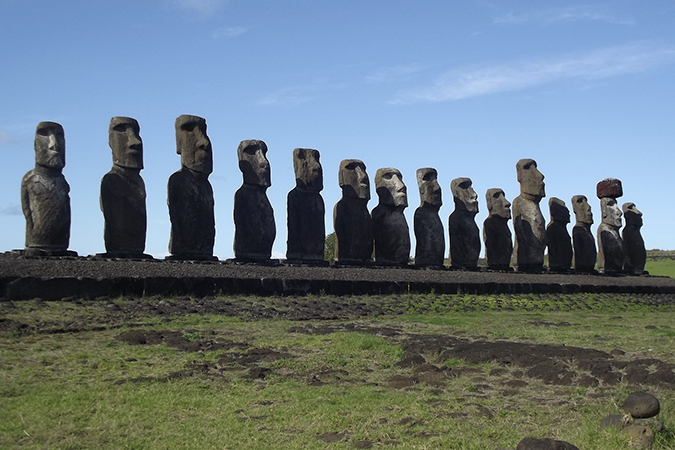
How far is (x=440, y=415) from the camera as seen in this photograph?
5.25 metres

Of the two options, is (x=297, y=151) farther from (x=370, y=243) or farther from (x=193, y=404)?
(x=193, y=404)

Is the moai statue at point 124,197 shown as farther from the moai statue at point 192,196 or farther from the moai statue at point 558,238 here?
the moai statue at point 558,238

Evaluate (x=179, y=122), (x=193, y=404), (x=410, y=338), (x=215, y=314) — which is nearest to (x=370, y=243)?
(x=179, y=122)

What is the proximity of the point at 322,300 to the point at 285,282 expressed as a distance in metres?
0.72

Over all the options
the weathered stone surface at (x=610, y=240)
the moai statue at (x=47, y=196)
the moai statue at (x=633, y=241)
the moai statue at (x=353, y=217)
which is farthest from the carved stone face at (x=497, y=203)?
the moai statue at (x=47, y=196)

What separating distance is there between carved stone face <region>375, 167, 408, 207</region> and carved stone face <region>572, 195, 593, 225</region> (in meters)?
7.79

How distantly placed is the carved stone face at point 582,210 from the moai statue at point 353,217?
28.8 ft

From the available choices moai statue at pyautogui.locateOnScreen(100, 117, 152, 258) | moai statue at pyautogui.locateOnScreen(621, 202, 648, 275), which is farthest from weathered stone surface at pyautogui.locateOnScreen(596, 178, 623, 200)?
moai statue at pyautogui.locateOnScreen(100, 117, 152, 258)

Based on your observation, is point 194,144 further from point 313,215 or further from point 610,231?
point 610,231

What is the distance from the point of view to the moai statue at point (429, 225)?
20.1m

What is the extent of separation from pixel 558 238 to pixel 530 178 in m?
2.03

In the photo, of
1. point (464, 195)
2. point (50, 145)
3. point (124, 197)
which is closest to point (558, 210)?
point (464, 195)

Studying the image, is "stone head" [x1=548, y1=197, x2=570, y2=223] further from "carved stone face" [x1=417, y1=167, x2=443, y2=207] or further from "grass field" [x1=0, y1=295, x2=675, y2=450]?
"grass field" [x1=0, y1=295, x2=675, y2=450]

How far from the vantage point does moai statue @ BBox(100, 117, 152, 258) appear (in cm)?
1460
